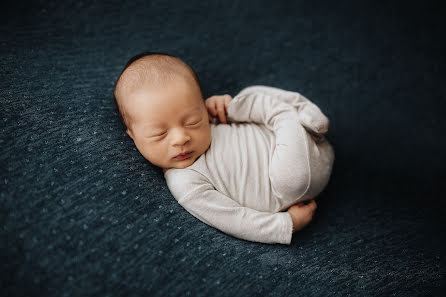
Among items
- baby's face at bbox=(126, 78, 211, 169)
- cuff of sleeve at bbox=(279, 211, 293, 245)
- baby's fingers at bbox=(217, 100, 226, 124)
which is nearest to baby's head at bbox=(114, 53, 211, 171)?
baby's face at bbox=(126, 78, 211, 169)

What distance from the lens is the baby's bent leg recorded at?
875mm

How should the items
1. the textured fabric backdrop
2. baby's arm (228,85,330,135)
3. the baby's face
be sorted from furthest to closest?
baby's arm (228,85,330,135) → the baby's face → the textured fabric backdrop

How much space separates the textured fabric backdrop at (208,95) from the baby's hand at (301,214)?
0.04 metres

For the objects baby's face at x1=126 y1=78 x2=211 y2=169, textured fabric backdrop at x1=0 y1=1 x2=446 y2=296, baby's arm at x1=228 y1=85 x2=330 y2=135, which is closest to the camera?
textured fabric backdrop at x1=0 y1=1 x2=446 y2=296

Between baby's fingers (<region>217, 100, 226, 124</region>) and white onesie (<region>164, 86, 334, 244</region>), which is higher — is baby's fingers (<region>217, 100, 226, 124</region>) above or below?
above

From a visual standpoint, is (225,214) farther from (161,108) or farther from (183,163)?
→ (161,108)

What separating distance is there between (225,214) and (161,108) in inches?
11.7

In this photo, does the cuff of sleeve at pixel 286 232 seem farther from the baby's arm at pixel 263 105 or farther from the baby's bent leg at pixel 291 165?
the baby's arm at pixel 263 105

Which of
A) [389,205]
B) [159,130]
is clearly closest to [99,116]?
[159,130]

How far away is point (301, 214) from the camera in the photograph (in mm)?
897

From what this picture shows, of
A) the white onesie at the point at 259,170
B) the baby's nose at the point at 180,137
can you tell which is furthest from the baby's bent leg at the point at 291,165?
the baby's nose at the point at 180,137

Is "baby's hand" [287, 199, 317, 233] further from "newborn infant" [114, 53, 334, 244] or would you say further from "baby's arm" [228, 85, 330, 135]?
"baby's arm" [228, 85, 330, 135]

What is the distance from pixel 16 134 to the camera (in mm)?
696

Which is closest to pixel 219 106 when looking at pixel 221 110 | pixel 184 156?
pixel 221 110
